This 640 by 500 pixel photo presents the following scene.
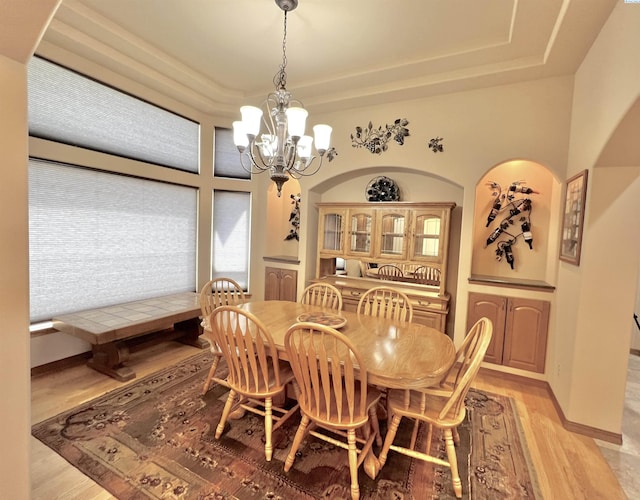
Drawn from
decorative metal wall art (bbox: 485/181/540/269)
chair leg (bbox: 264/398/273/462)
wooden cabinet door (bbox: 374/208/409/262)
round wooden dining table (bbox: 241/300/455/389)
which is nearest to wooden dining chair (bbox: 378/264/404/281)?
wooden cabinet door (bbox: 374/208/409/262)

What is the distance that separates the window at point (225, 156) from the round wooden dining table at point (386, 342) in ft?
8.07

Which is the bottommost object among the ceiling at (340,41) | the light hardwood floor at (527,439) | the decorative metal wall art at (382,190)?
the light hardwood floor at (527,439)

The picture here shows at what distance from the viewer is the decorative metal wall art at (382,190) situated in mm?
3986

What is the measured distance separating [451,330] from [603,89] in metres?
2.65

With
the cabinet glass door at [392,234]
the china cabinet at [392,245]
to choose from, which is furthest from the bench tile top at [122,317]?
the cabinet glass door at [392,234]

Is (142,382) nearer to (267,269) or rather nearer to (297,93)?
(267,269)

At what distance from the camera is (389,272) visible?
13.4 feet

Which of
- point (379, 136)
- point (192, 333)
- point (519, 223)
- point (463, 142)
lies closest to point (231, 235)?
point (192, 333)

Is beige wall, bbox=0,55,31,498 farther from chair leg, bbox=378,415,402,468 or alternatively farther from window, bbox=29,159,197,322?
window, bbox=29,159,197,322

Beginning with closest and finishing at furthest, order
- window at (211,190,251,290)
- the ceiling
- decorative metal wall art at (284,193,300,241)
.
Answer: the ceiling
window at (211,190,251,290)
decorative metal wall art at (284,193,300,241)

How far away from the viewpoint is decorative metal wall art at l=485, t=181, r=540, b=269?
136 inches

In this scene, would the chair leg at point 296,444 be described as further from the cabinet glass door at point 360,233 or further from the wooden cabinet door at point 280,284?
the wooden cabinet door at point 280,284

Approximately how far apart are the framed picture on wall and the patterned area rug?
1.45 m

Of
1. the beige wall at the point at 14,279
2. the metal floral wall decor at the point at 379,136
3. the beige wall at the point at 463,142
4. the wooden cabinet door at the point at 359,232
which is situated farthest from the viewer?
the wooden cabinet door at the point at 359,232
